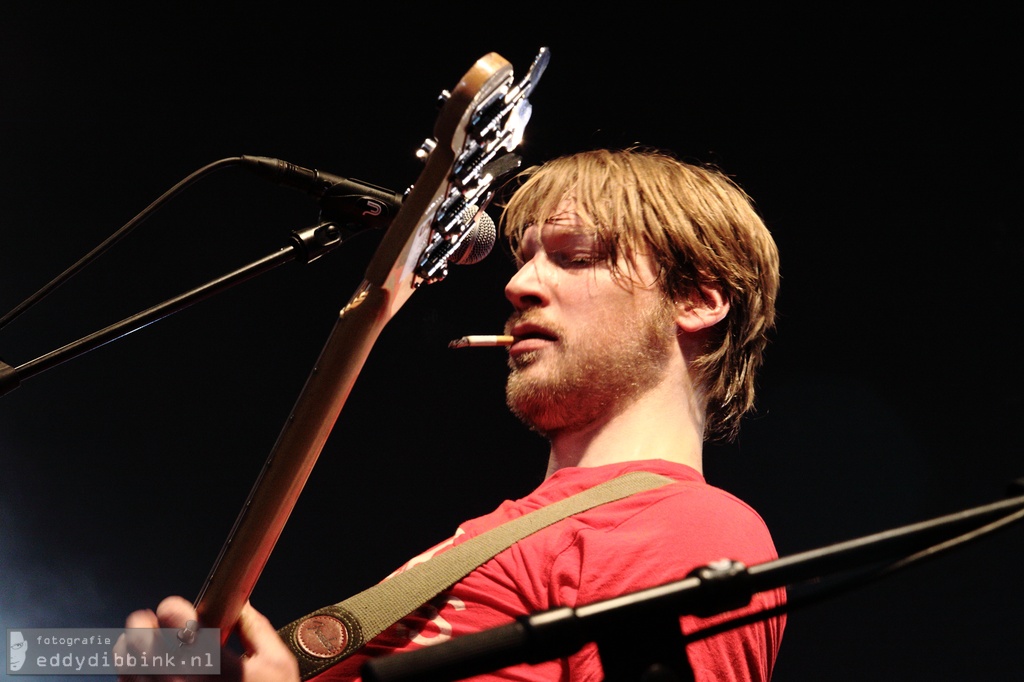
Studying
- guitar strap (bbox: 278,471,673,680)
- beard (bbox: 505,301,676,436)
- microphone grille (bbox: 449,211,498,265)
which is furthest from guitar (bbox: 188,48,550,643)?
beard (bbox: 505,301,676,436)

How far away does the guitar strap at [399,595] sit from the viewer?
1354 mm

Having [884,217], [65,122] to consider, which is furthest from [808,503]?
[65,122]

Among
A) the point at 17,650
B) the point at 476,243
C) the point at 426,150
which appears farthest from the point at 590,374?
the point at 17,650

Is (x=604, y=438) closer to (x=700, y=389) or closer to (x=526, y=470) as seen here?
(x=700, y=389)

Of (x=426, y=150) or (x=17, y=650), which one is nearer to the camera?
(x=426, y=150)

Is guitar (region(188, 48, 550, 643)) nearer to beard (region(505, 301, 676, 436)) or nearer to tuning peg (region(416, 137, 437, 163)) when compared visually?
tuning peg (region(416, 137, 437, 163))

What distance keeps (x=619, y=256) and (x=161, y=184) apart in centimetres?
231

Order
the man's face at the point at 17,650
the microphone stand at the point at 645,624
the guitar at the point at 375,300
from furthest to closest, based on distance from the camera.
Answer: the man's face at the point at 17,650 < the guitar at the point at 375,300 < the microphone stand at the point at 645,624

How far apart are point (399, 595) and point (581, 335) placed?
69 cm

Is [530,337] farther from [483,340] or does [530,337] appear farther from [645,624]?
[645,624]

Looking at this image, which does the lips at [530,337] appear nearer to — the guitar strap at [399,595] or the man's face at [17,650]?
the guitar strap at [399,595]

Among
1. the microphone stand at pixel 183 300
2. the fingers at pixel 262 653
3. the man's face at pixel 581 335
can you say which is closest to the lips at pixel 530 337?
the man's face at pixel 581 335

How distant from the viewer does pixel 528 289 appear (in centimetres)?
189

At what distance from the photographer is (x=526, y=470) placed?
11.7 feet
